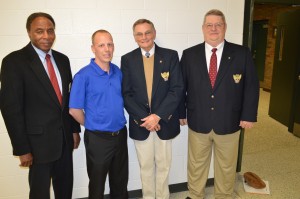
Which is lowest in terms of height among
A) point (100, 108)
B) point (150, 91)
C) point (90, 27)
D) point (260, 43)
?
point (100, 108)

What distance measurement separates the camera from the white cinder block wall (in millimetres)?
2033

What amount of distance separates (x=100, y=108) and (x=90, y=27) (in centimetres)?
78

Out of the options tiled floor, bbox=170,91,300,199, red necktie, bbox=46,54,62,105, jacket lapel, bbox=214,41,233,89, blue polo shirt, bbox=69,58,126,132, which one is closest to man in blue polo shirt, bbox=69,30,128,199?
blue polo shirt, bbox=69,58,126,132

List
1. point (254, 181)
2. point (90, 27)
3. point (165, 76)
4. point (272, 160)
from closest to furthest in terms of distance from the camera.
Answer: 1. point (165, 76)
2. point (90, 27)
3. point (254, 181)
4. point (272, 160)

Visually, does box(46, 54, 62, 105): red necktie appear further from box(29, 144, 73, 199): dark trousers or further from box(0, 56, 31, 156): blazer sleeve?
box(29, 144, 73, 199): dark trousers

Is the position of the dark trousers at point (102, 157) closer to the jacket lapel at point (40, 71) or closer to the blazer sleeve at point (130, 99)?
the blazer sleeve at point (130, 99)

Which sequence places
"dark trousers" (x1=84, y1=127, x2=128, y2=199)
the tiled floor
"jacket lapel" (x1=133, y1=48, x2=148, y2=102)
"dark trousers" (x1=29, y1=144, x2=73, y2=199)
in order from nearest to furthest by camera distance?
"dark trousers" (x1=29, y1=144, x2=73, y2=199) → "dark trousers" (x1=84, y1=127, x2=128, y2=199) → "jacket lapel" (x1=133, y1=48, x2=148, y2=102) → the tiled floor

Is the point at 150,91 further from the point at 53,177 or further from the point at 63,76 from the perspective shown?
the point at 53,177

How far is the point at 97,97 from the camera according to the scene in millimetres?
1844

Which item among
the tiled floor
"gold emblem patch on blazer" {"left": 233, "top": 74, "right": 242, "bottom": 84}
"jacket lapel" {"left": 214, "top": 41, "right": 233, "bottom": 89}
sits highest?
"jacket lapel" {"left": 214, "top": 41, "right": 233, "bottom": 89}

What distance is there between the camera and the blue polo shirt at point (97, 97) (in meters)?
1.82

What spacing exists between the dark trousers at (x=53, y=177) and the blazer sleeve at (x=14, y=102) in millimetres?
224

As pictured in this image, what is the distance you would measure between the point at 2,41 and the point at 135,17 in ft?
3.76

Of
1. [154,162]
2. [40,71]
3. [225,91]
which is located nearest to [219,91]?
[225,91]
